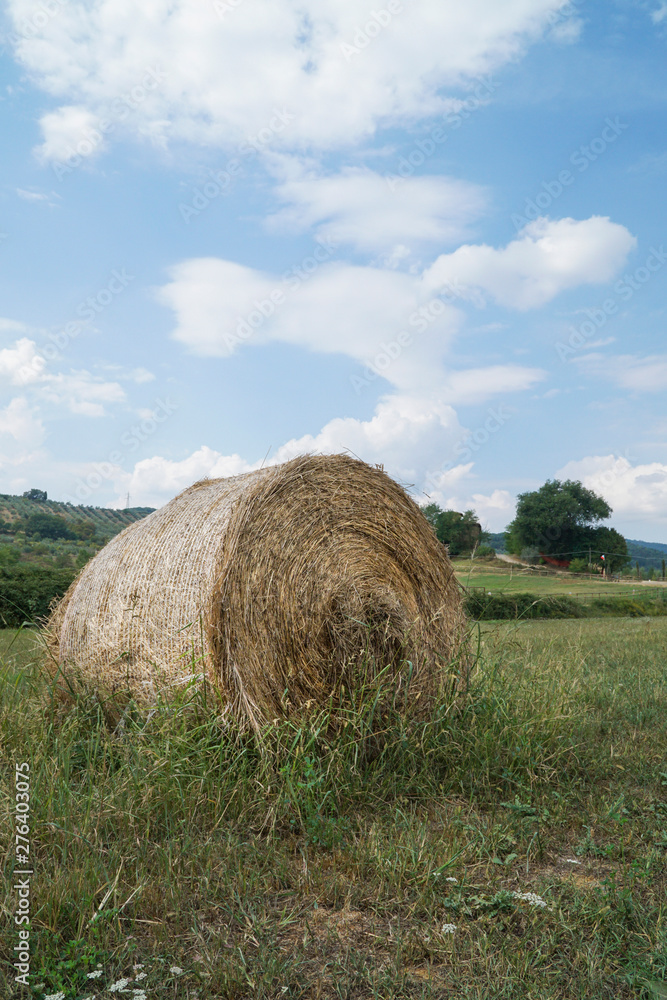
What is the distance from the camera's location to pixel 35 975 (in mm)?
2852

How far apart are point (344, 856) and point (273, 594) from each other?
1885mm

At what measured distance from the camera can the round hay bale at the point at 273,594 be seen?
503 centimetres

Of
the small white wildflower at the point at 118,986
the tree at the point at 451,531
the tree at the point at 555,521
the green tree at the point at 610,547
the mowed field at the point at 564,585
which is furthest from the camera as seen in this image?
the tree at the point at 555,521

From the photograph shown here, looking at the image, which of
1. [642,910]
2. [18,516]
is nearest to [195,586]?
[642,910]

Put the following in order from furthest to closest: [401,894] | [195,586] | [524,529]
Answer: [524,529], [195,586], [401,894]

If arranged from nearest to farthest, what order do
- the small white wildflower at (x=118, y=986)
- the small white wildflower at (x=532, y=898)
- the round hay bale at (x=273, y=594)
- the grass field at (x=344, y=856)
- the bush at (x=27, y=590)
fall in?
1. the small white wildflower at (x=118, y=986)
2. the grass field at (x=344, y=856)
3. the small white wildflower at (x=532, y=898)
4. the round hay bale at (x=273, y=594)
5. the bush at (x=27, y=590)

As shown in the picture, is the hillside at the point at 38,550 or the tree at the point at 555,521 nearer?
the hillside at the point at 38,550

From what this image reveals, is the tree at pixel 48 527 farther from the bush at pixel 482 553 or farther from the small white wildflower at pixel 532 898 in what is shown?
the small white wildflower at pixel 532 898

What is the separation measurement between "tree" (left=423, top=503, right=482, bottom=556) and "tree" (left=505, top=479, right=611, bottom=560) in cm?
5780

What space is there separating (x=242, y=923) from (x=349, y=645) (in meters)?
2.33

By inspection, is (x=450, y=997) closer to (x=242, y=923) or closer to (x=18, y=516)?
(x=242, y=923)

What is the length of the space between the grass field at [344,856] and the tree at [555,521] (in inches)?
2386

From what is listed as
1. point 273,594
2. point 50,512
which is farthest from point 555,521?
point 273,594

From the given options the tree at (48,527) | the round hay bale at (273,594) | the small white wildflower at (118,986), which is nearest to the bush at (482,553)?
the round hay bale at (273,594)
